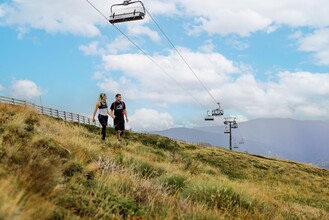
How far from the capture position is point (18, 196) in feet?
10.5

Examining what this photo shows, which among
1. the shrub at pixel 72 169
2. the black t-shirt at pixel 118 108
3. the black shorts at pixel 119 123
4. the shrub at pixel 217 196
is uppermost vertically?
the black t-shirt at pixel 118 108

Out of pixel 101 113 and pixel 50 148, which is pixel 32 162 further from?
pixel 101 113

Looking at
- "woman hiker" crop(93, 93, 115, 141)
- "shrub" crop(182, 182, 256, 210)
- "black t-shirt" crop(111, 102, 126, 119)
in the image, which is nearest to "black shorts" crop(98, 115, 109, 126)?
"woman hiker" crop(93, 93, 115, 141)

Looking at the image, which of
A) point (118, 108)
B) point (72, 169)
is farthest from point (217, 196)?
point (118, 108)

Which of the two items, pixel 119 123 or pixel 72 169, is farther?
pixel 119 123

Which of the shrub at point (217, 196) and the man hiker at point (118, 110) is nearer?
the shrub at point (217, 196)

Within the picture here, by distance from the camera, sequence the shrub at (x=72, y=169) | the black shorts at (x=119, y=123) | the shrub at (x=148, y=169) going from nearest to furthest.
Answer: the shrub at (x=72, y=169) → the shrub at (x=148, y=169) → the black shorts at (x=119, y=123)

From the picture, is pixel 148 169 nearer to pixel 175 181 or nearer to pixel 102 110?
pixel 175 181

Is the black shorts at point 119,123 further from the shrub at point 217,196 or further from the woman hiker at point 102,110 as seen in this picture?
the shrub at point 217,196

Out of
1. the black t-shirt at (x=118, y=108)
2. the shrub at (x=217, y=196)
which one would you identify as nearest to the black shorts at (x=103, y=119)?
the black t-shirt at (x=118, y=108)

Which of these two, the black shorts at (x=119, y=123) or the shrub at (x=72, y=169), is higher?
the black shorts at (x=119, y=123)

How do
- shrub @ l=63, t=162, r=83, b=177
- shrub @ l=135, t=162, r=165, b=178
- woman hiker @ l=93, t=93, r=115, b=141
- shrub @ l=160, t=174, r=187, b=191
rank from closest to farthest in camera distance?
1. shrub @ l=63, t=162, r=83, b=177
2. shrub @ l=160, t=174, r=187, b=191
3. shrub @ l=135, t=162, r=165, b=178
4. woman hiker @ l=93, t=93, r=115, b=141

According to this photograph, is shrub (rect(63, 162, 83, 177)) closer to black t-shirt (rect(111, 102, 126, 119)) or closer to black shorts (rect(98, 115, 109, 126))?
black shorts (rect(98, 115, 109, 126))

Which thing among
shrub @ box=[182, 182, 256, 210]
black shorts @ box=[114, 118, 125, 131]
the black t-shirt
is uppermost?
the black t-shirt
